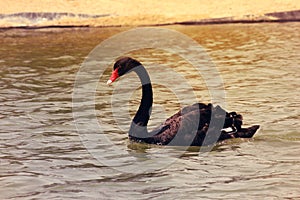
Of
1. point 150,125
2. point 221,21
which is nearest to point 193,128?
point 150,125

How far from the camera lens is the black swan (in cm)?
764

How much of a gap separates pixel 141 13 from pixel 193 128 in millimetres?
9210

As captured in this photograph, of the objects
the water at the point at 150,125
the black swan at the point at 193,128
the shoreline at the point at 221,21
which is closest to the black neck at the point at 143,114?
the black swan at the point at 193,128

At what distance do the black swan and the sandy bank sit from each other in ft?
28.1

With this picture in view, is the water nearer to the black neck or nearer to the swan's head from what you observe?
the black neck

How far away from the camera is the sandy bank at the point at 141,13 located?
643 inches

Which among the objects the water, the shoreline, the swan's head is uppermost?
the shoreline

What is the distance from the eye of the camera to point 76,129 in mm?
8414

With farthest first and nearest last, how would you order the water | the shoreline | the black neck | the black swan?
the shoreline, the black neck, the black swan, the water

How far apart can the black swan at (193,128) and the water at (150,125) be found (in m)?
0.10

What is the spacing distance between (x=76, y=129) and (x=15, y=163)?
4.38 ft

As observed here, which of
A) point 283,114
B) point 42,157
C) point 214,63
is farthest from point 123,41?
point 42,157

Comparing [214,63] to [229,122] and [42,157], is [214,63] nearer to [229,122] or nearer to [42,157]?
[229,122]

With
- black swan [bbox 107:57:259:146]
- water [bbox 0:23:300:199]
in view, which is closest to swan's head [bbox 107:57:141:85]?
black swan [bbox 107:57:259:146]
